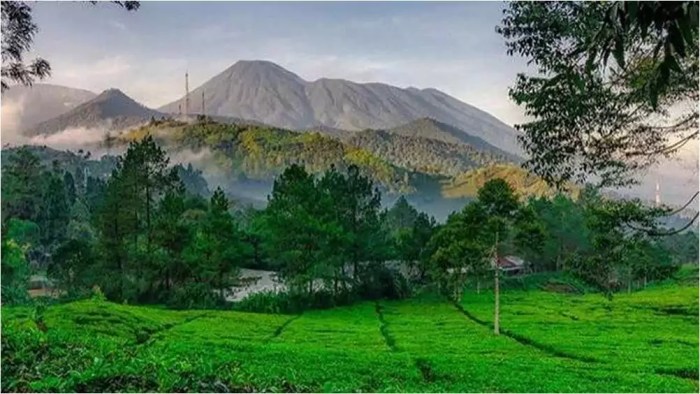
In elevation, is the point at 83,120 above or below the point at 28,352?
above

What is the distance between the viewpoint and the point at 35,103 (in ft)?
22.6

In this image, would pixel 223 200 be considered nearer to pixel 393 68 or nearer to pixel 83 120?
pixel 83 120

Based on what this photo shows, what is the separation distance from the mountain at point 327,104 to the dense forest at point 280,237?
46.1 inches

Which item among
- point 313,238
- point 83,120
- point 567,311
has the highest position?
point 83,120

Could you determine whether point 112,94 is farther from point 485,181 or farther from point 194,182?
point 194,182

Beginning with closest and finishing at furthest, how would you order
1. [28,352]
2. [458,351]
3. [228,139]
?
[28,352] → [458,351] → [228,139]

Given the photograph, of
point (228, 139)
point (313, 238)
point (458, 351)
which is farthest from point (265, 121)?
point (458, 351)

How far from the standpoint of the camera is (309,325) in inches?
520

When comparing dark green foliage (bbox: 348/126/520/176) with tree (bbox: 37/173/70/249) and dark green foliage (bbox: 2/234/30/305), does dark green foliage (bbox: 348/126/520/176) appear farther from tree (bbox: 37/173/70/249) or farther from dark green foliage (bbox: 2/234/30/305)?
dark green foliage (bbox: 2/234/30/305)

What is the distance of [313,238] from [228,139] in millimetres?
3224

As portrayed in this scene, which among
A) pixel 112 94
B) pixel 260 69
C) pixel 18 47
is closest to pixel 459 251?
pixel 260 69

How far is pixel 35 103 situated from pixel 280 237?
29.9 ft

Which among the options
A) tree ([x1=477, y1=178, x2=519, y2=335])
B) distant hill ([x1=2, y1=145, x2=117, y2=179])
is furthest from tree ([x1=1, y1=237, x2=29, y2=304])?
tree ([x1=477, y1=178, x2=519, y2=335])

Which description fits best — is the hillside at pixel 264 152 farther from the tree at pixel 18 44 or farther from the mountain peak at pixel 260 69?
the tree at pixel 18 44
